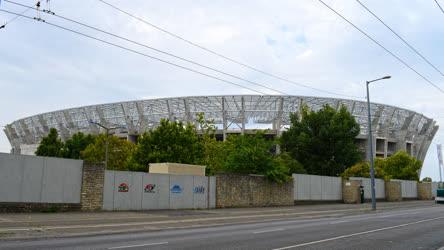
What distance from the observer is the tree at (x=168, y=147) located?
46.0 metres

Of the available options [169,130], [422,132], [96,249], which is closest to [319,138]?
[169,130]

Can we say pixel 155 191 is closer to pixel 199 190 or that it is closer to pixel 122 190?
pixel 122 190

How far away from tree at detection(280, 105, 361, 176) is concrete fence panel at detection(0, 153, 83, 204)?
38.6 metres

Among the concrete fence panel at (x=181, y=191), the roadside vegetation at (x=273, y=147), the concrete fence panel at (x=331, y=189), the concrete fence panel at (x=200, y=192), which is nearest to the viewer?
the concrete fence panel at (x=181, y=191)

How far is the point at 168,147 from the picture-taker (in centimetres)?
4650

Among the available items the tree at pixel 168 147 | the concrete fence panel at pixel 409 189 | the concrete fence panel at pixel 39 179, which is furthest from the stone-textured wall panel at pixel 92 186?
the concrete fence panel at pixel 409 189

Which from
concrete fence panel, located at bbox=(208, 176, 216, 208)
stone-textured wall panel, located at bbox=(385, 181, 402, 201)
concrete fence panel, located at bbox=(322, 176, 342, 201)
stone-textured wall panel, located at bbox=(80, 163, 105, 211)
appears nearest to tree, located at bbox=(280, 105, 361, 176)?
stone-textured wall panel, located at bbox=(385, 181, 402, 201)

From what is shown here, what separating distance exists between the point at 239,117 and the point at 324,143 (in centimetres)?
4364

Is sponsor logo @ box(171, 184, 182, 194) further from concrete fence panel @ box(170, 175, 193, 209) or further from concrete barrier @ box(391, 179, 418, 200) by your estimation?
concrete barrier @ box(391, 179, 418, 200)

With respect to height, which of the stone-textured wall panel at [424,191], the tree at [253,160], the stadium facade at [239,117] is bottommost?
the stone-textured wall panel at [424,191]

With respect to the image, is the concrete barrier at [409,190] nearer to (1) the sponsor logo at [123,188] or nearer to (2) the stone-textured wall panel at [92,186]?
(1) the sponsor logo at [123,188]

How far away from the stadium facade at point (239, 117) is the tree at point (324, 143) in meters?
33.6

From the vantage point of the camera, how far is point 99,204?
24609mm

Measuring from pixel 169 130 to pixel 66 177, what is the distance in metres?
24.8
